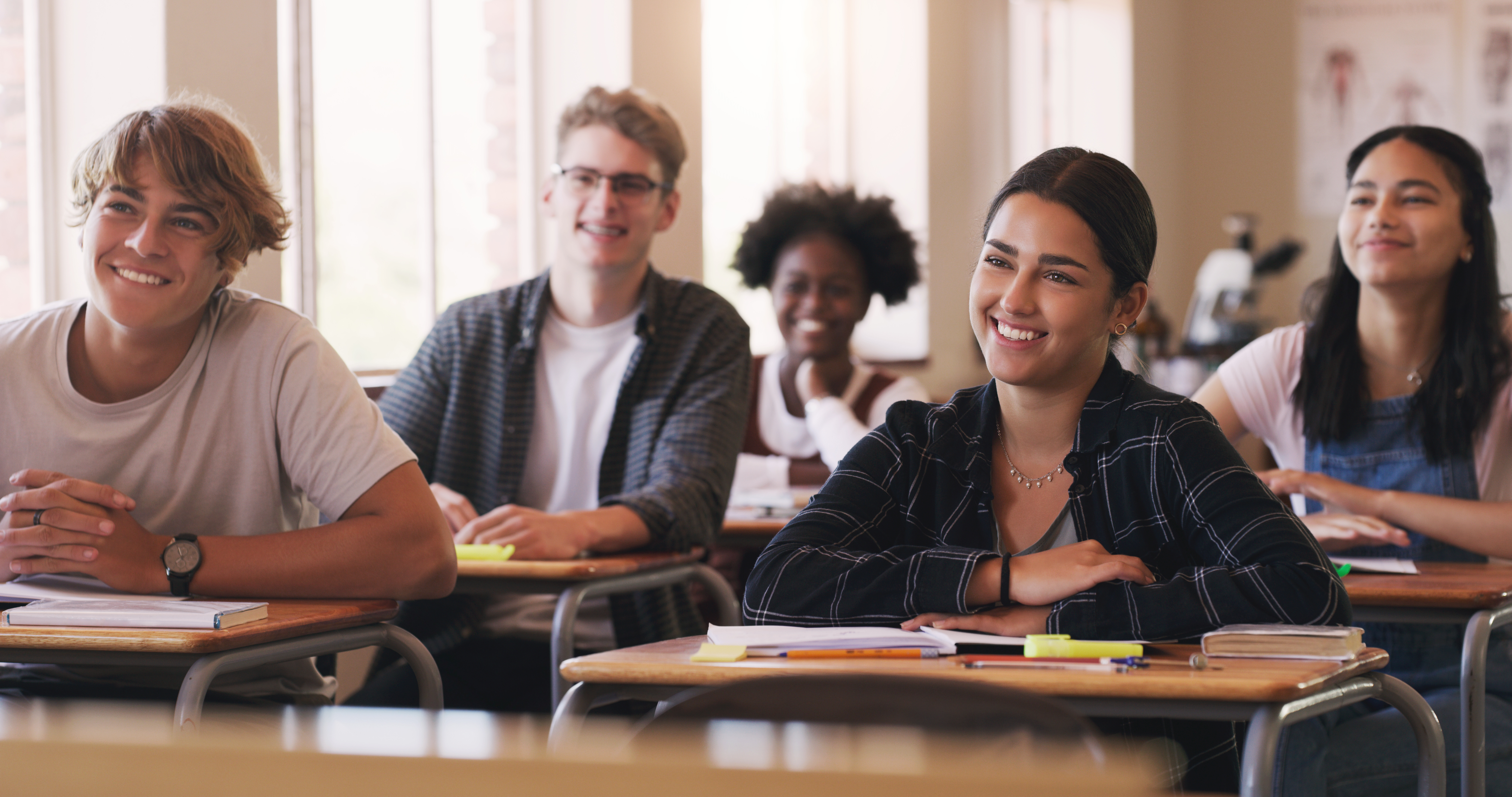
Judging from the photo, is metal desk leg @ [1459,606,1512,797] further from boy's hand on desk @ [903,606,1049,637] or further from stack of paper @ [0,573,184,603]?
stack of paper @ [0,573,184,603]

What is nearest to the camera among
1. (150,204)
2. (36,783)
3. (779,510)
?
(36,783)

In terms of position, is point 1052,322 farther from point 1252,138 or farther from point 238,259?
point 1252,138

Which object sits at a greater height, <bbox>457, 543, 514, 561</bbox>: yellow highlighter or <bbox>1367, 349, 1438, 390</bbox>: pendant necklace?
<bbox>1367, 349, 1438, 390</bbox>: pendant necklace

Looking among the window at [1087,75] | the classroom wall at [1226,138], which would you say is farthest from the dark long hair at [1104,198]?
the classroom wall at [1226,138]

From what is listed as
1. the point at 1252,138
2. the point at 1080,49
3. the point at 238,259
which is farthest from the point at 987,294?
the point at 1252,138

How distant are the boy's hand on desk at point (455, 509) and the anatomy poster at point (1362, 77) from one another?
20.1 feet

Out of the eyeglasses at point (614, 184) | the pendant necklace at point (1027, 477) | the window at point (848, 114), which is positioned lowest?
the pendant necklace at point (1027, 477)

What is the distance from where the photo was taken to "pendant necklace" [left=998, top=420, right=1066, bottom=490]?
1.78m

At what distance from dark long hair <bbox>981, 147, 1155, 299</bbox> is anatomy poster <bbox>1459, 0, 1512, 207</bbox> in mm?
6435

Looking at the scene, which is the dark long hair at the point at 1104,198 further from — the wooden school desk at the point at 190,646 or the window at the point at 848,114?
the window at the point at 848,114

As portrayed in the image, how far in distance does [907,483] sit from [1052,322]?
11.0 inches

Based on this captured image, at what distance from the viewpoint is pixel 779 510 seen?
10.0 ft

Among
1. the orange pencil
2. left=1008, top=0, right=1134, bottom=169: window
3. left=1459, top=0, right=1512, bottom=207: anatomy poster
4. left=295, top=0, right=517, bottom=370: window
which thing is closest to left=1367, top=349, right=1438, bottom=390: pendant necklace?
the orange pencil

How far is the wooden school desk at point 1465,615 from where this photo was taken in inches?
76.4
